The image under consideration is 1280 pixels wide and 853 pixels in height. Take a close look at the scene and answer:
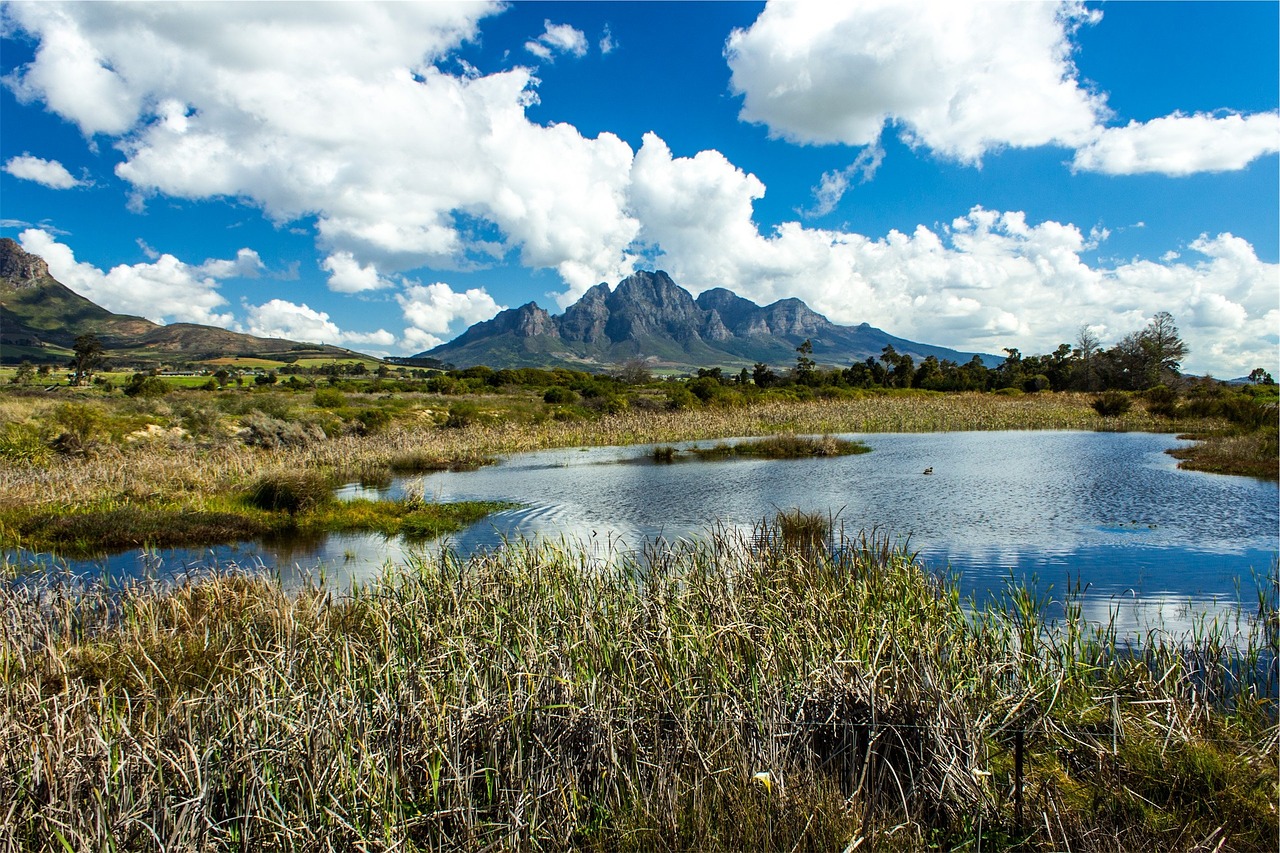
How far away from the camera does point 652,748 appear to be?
17.2 ft

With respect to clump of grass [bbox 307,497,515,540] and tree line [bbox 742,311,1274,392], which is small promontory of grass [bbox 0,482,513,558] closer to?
clump of grass [bbox 307,497,515,540]

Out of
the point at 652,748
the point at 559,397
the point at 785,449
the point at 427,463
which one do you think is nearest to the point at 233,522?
the point at 427,463

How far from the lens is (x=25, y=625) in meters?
8.37

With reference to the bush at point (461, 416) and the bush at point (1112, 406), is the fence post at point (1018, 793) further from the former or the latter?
the bush at point (1112, 406)

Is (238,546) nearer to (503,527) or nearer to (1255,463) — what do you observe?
(503,527)

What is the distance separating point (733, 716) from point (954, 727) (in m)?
1.56

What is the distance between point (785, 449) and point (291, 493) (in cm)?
2301

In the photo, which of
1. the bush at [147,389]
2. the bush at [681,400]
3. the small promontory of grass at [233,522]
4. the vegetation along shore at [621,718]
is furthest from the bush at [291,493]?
the bush at [681,400]

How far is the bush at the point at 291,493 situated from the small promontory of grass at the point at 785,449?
18634 mm

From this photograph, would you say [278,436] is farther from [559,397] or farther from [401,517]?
[559,397]

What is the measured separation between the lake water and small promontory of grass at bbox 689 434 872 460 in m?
1.65

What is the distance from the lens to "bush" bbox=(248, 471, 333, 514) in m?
21.4

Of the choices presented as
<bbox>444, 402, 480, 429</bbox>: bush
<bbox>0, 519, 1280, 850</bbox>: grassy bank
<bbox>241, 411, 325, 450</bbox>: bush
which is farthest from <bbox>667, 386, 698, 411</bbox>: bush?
<bbox>0, 519, 1280, 850</bbox>: grassy bank

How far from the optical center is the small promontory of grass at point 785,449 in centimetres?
3512
